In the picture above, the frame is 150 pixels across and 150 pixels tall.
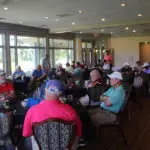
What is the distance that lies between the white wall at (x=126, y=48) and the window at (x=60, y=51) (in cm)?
529

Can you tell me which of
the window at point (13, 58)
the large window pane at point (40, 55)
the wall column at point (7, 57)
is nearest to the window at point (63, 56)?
the large window pane at point (40, 55)

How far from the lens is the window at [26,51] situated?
13.9 metres

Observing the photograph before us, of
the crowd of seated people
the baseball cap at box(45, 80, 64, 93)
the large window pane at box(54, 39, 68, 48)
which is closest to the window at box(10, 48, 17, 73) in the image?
the large window pane at box(54, 39, 68, 48)

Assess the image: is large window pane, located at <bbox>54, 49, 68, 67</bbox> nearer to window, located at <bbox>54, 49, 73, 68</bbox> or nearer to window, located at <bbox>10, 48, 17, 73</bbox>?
window, located at <bbox>54, 49, 73, 68</bbox>

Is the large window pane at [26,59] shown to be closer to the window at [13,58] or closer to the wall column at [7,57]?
the window at [13,58]

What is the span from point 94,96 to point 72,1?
13.0ft

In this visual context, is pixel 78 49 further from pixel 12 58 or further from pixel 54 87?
pixel 54 87

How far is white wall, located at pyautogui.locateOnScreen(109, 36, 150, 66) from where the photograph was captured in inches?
870

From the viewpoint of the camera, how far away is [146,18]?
12102 millimetres

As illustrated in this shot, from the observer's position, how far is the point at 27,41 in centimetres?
1498

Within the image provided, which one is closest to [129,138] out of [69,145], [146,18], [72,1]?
[69,145]

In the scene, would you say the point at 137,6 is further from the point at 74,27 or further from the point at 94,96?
the point at 74,27

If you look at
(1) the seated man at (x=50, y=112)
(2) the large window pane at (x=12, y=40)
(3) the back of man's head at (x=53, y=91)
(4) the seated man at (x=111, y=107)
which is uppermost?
(2) the large window pane at (x=12, y=40)

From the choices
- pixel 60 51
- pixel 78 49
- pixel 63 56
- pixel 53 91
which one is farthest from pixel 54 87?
pixel 78 49
